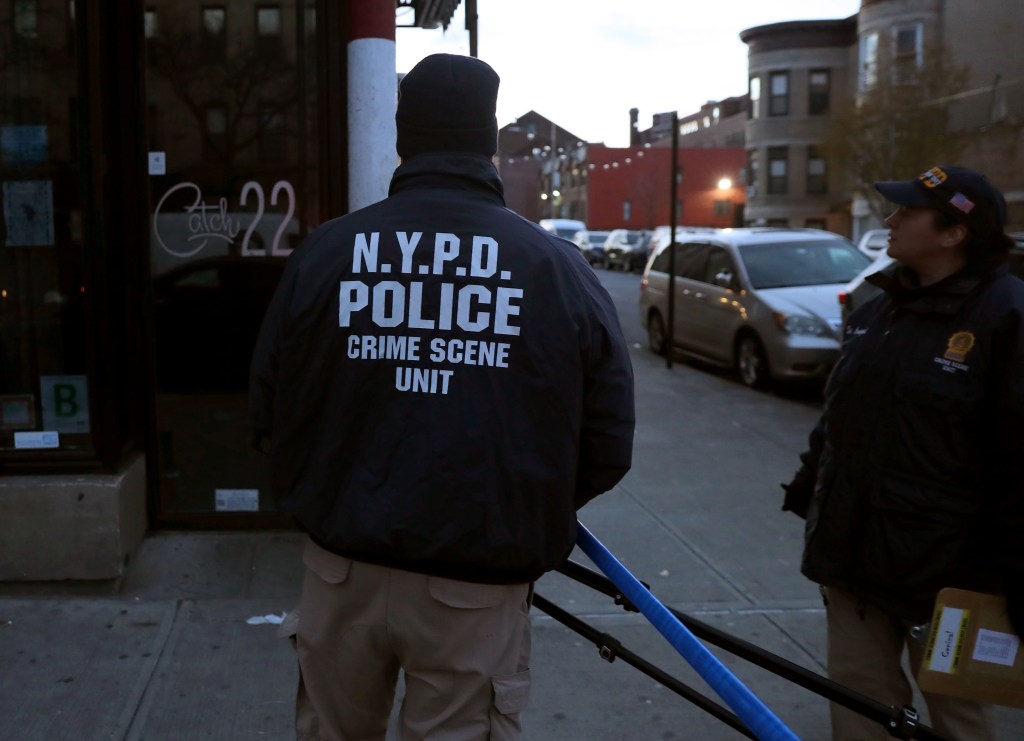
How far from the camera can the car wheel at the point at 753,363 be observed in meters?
11.8

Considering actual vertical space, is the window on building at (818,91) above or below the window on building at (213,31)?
above

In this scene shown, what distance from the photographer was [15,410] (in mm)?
5234

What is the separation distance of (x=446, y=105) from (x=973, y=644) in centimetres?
175

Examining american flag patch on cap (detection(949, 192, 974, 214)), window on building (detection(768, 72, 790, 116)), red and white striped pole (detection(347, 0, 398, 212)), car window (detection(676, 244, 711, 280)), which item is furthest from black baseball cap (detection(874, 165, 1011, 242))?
window on building (detection(768, 72, 790, 116))

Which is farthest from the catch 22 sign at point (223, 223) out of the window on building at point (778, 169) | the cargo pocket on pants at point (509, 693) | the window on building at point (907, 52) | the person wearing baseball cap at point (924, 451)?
the window on building at point (778, 169)

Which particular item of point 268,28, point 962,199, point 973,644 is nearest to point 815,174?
point 268,28

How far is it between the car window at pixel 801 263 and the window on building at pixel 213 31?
25.5ft

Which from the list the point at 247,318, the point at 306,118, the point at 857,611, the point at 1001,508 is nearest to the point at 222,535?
the point at 247,318

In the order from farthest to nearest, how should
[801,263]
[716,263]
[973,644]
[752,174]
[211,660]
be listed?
[752,174], [716,263], [801,263], [211,660], [973,644]

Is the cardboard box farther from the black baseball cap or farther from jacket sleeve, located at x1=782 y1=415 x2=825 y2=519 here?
the black baseball cap

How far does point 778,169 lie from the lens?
4928 cm

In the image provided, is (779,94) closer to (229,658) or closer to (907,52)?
(907,52)

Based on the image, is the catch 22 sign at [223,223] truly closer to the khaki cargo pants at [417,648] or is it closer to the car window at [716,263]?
the khaki cargo pants at [417,648]

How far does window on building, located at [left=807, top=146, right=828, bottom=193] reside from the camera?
48.0 m
